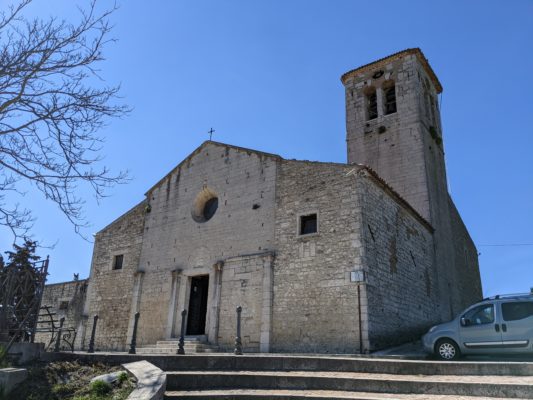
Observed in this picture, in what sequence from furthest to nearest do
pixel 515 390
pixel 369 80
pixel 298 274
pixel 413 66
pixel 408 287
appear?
pixel 369 80 < pixel 413 66 < pixel 408 287 < pixel 298 274 < pixel 515 390

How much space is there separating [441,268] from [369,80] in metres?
9.40

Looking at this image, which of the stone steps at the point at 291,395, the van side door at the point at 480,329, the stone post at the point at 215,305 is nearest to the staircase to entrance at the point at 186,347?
the stone post at the point at 215,305

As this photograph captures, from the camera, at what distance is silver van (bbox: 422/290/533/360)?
29.1ft

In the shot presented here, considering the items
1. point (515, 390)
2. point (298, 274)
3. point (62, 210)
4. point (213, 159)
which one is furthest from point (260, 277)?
point (515, 390)

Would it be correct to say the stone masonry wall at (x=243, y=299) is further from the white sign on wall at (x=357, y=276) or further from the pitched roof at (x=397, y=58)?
the pitched roof at (x=397, y=58)

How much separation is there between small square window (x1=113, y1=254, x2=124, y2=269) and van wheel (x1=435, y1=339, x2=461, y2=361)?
38.4ft

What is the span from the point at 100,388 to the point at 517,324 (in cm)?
795

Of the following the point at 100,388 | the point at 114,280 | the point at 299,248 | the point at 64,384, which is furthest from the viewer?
the point at 114,280

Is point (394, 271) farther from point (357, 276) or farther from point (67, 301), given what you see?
point (67, 301)

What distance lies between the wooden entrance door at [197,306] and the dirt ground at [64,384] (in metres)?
5.30

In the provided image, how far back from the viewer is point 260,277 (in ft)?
42.3

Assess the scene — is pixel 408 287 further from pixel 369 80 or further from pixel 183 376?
pixel 369 80

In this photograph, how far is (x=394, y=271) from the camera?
1301cm

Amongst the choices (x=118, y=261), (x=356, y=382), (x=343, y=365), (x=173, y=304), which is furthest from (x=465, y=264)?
(x=356, y=382)
